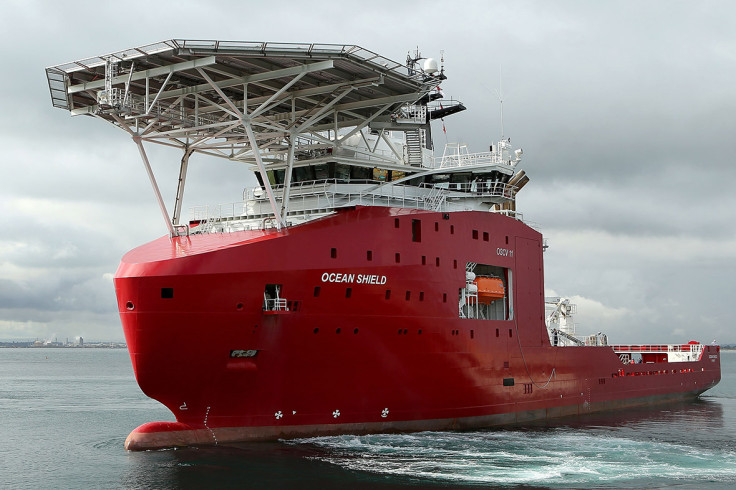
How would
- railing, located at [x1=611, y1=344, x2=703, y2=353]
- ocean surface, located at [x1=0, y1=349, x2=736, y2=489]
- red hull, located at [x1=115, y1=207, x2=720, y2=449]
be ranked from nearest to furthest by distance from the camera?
ocean surface, located at [x1=0, y1=349, x2=736, y2=489] → red hull, located at [x1=115, y1=207, x2=720, y2=449] → railing, located at [x1=611, y1=344, x2=703, y2=353]

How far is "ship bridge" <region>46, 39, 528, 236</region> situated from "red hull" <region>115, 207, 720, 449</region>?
170cm

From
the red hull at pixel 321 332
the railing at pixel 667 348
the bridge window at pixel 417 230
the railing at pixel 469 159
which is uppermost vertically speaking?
the railing at pixel 469 159

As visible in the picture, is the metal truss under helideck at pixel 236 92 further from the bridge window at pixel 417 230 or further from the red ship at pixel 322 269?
the bridge window at pixel 417 230

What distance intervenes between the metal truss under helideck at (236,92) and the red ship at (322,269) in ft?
0.24

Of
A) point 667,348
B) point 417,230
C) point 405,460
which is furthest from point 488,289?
point 667,348

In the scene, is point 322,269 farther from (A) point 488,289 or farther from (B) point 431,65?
(B) point 431,65

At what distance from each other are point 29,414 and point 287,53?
24.0m

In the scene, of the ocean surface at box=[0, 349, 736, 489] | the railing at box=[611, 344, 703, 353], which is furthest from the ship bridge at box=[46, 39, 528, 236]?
the railing at box=[611, 344, 703, 353]

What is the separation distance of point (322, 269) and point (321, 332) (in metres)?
1.79

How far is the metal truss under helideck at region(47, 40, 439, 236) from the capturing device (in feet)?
64.8

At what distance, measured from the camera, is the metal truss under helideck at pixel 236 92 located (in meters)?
19.8

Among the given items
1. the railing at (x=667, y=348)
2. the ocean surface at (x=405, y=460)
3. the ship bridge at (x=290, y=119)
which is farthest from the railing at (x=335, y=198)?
the railing at (x=667, y=348)

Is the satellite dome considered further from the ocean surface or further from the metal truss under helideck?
the ocean surface

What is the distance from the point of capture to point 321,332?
782 inches
